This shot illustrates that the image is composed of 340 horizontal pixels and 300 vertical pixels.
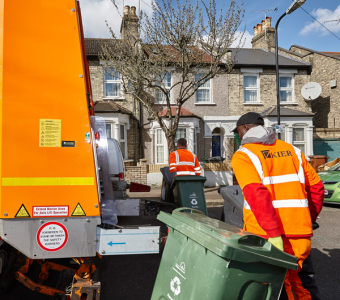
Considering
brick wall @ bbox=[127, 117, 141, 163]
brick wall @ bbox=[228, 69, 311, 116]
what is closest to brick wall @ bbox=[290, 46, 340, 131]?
brick wall @ bbox=[228, 69, 311, 116]

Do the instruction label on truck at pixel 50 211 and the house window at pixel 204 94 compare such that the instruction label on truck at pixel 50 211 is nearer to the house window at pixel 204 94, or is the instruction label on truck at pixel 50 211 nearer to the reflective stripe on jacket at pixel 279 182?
the reflective stripe on jacket at pixel 279 182

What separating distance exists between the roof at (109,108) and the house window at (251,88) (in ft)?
21.9

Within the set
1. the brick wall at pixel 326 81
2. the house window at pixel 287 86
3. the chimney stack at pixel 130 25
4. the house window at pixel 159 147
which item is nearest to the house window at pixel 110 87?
the chimney stack at pixel 130 25

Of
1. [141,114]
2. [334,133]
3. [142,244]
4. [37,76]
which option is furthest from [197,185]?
[334,133]

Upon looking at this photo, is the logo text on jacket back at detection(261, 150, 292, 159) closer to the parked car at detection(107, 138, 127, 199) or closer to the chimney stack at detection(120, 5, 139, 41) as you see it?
the parked car at detection(107, 138, 127, 199)

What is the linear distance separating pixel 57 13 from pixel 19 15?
29 cm

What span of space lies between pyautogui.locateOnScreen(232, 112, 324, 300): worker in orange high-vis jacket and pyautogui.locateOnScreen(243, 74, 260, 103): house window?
15.4m

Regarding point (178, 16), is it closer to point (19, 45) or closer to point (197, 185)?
point (197, 185)

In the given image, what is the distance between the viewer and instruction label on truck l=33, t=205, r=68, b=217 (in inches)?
93.1

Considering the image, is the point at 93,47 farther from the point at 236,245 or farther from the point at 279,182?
the point at 236,245

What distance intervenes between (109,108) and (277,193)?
1290 cm

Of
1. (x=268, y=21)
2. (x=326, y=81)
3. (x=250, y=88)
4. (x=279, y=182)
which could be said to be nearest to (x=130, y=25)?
(x=250, y=88)

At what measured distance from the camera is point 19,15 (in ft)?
7.89

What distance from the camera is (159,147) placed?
1559cm
